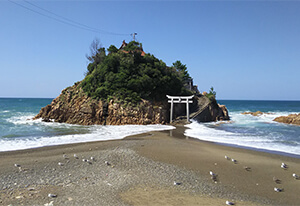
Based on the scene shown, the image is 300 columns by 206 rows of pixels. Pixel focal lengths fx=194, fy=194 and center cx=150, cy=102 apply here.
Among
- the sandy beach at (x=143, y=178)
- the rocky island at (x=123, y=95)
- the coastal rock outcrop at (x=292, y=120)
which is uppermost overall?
the rocky island at (x=123, y=95)

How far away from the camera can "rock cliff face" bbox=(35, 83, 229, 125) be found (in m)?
22.8

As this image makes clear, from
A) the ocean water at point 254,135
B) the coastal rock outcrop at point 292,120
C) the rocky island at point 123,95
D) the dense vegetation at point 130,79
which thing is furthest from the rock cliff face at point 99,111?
the coastal rock outcrop at point 292,120

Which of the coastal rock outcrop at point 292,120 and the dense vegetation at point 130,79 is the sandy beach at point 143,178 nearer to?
the dense vegetation at point 130,79

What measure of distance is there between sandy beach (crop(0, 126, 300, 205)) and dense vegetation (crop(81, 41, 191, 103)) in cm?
1454

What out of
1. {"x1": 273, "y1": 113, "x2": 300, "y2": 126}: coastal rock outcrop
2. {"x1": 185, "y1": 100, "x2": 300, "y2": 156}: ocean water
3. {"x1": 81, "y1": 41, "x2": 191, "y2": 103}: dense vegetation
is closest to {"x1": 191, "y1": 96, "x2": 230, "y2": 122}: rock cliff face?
{"x1": 185, "y1": 100, "x2": 300, "y2": 156}: ocean water

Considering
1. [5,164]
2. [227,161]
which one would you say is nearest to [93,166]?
[5,164]

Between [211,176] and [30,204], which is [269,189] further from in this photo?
[30,204]

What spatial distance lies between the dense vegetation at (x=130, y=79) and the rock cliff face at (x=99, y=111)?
1.02 metres

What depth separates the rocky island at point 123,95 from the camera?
23.2 metres

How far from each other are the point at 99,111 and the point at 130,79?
5.72m

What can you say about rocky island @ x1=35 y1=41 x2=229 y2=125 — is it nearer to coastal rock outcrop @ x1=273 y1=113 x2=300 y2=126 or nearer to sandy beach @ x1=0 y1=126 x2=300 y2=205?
coastal rock outcrop @ x1=273 y1=113 x2=300 y2=126

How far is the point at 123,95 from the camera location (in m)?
23.8

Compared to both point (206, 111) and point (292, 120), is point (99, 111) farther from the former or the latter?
point (292, 120)

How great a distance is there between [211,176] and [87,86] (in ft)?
73.8
